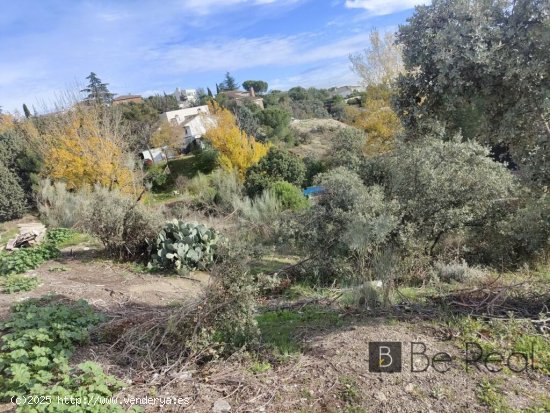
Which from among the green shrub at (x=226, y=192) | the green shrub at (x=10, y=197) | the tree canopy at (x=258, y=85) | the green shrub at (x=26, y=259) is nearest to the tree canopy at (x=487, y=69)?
the green shrub at (x=26, y=259)

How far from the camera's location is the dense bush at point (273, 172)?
1386 cm

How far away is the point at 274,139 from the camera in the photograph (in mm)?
29703

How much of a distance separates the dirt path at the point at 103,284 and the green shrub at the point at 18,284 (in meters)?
0.09

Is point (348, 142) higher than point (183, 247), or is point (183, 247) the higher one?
point (348, 142)

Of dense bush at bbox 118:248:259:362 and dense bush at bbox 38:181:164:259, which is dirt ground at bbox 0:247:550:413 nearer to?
dense bush at bbox 118:248:259:362

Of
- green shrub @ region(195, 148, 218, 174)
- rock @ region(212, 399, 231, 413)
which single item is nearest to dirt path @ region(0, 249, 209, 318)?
rock @ region(212, 399, 231, 413)

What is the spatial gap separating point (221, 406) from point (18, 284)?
3.92 m

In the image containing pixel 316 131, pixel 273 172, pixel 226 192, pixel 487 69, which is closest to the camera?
pixel 487 69

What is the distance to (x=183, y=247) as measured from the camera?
→ 6004mm

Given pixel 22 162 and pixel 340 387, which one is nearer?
pixel 340 387

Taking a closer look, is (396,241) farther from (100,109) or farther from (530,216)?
(100,109)

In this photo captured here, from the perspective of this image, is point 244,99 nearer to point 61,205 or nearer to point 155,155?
point 155,155

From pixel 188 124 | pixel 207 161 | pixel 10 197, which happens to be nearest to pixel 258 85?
pixel 188 124

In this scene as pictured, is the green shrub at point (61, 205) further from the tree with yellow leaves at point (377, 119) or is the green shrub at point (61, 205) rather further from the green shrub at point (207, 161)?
the green shrub at point (207, 161)
